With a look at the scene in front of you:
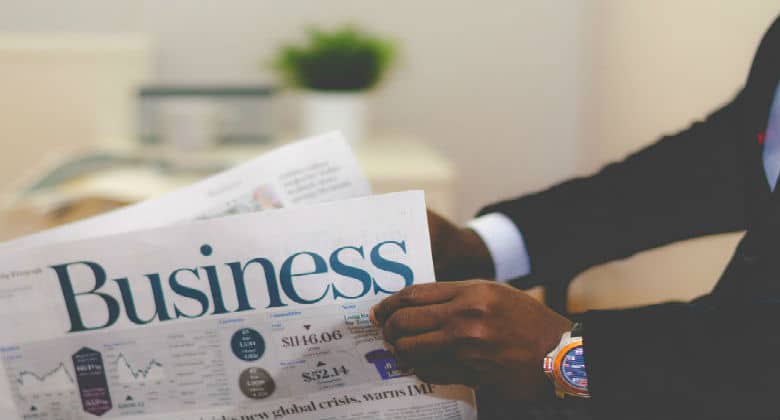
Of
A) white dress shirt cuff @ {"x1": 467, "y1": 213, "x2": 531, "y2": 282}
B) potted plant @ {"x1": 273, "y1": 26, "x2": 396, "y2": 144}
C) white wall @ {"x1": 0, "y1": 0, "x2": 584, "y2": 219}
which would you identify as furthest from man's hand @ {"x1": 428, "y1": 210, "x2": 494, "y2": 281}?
white wall @ {"x1": 0, "y1": 0, "x2": 584, "y2": 219}

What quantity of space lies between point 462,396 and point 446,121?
1.58 m

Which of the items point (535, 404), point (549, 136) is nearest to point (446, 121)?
point (549, 136)

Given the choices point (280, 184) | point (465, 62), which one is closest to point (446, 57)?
point (465, 62)

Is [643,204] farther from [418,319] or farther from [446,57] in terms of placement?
[446,57]

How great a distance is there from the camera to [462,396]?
533 millimetres

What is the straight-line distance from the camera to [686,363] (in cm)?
44

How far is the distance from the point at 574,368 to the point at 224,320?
25 centimetres

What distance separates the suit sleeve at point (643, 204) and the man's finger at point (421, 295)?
1.00 ft

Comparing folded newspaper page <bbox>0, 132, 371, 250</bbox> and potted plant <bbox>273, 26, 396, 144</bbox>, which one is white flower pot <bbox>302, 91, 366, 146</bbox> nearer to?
potted plant <bbox>273, 26, 396, 144</bbox>

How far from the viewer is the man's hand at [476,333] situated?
17.6 inches

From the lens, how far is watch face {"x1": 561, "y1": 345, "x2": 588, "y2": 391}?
17.8 inches

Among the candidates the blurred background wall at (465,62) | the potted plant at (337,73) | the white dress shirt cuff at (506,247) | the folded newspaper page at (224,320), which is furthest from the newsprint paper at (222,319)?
the blurred background wall at (465,62)

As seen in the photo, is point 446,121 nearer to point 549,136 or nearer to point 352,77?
point 549,136

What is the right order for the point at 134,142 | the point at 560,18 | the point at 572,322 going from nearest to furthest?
1. the point at 572,322
2. the point at 134,142
3. the point at 560,18
